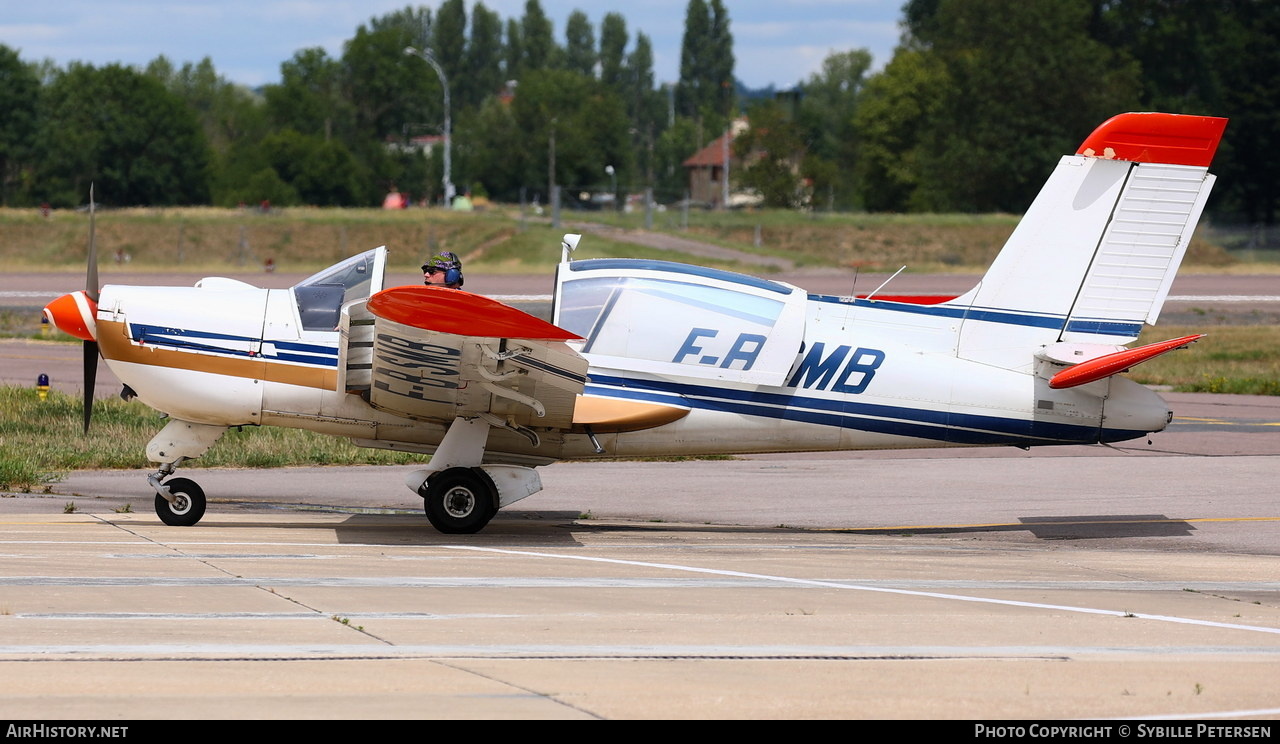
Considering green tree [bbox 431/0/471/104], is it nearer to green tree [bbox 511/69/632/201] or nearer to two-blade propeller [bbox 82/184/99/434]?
green tree [bbox 511/69/632/201]

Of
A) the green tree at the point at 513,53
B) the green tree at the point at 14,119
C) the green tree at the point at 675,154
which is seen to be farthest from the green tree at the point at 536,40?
the green tree at the point at 14,119

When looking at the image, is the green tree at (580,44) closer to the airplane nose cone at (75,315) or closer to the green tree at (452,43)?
the green tree at (452,43)

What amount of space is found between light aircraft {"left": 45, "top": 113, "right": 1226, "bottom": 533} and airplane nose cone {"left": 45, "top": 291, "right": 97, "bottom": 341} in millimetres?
16

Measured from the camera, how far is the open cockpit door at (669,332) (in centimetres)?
1058

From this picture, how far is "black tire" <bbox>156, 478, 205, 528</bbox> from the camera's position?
10453 millimetres

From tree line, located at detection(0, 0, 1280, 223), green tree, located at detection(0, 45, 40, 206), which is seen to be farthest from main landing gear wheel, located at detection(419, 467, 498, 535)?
green tree, located at detection(0, 45, 40, 206)

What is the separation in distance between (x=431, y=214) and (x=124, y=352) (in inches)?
2269

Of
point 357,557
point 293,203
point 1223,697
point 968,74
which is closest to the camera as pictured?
point 1223,697

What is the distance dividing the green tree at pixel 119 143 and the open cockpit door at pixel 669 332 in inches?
3351

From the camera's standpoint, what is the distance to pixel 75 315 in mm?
10336

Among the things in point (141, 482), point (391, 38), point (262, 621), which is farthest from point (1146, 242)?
point (391, 38)

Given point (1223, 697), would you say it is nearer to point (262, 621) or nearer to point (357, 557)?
point (262, 621)

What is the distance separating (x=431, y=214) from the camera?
6712 centimetres

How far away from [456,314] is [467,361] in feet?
2.43
